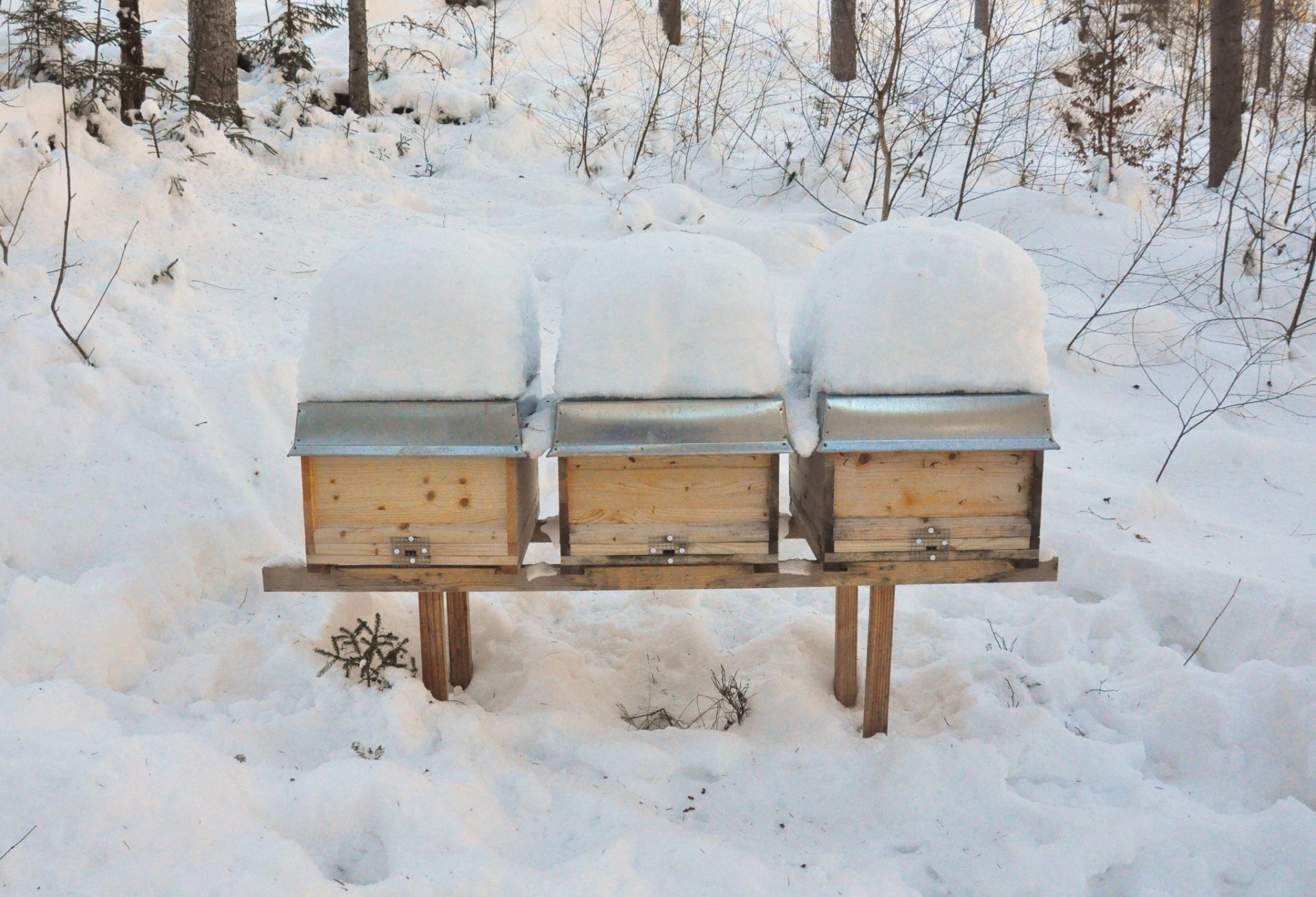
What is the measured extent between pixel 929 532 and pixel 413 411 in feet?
5.09

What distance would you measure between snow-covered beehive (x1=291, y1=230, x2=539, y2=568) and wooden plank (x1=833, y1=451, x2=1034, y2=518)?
970 mm

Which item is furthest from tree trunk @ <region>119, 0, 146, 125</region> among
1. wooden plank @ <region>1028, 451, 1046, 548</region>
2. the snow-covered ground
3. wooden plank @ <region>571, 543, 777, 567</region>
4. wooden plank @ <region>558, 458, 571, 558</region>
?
wooden plank @ <region>1028, 451, 1046, 548</region>

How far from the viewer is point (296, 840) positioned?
8.05ft

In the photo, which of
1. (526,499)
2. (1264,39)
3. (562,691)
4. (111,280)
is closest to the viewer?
(526,499)

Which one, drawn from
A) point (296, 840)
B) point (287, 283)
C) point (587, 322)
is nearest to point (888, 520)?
point (587, 322)

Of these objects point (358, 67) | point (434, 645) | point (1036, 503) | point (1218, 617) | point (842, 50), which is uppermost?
point (842, 50)

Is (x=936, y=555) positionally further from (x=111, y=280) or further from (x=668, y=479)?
(x=111, y=280)

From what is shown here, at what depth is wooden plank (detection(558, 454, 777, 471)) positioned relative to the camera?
110 inches

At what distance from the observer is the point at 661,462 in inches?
111

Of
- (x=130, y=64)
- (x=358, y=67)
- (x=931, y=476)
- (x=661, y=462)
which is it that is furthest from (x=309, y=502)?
(x=358, y=67)

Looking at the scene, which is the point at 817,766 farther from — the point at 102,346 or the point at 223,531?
the point at 102,346

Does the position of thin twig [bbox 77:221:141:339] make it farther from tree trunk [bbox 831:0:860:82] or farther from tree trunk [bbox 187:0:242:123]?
tree trunk [bbox 831:0:860:82]

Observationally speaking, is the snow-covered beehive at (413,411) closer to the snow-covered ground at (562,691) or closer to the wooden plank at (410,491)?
the wooden plank at (410,491)

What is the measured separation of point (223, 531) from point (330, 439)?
1507 mm
